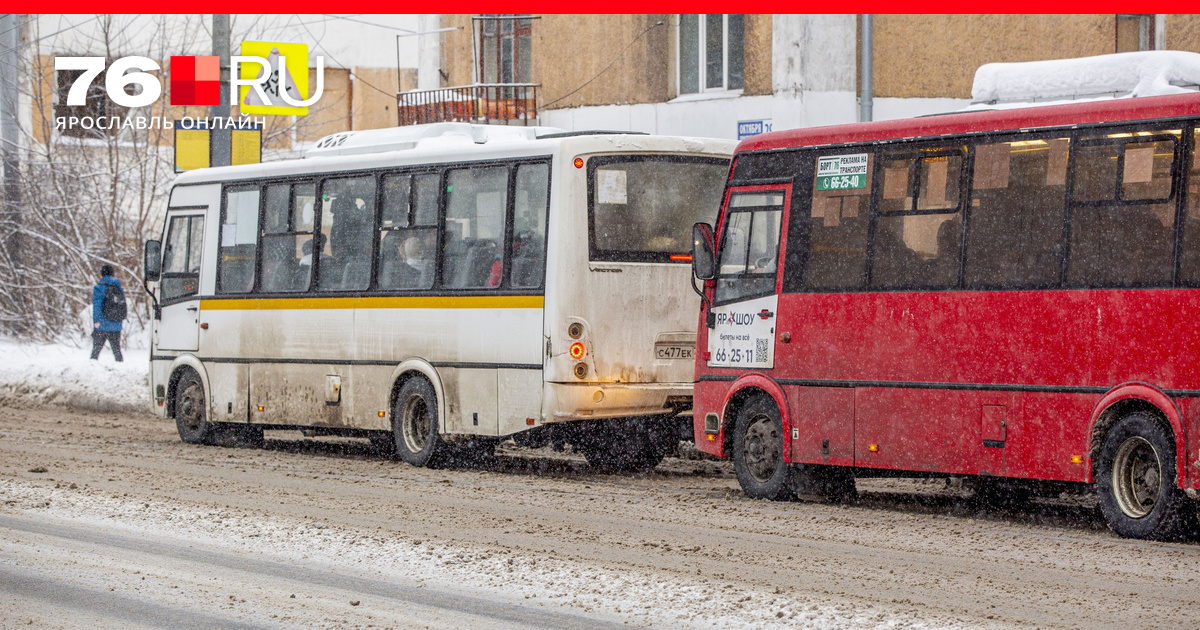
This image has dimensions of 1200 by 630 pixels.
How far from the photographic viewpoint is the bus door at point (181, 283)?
1917cm

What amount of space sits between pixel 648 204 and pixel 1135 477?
212 inches

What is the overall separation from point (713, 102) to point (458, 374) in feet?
41.9

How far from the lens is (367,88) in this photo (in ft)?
157

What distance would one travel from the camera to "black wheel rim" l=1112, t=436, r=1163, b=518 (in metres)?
10.8

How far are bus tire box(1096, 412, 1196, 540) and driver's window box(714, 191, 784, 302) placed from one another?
10.3 ft

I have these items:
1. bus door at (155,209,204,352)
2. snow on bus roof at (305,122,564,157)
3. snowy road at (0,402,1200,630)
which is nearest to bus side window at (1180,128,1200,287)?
snowy road at (0,402,1200,630)

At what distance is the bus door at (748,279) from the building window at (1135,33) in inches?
633

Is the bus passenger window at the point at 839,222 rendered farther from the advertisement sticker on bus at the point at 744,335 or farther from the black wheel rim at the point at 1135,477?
the black wheel rim at the point at 1135,477

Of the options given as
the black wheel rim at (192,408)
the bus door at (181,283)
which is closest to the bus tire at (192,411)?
the black wheel rim at (192,408)


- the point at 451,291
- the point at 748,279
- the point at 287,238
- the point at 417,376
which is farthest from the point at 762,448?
the point at 287,238

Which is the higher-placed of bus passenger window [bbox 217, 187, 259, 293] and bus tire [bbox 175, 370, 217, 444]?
bus passenger window [bbox 217, 187, 259, 293]

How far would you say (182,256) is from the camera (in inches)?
766

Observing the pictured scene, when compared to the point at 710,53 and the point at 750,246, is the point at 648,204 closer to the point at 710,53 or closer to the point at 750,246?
the point at 750,246

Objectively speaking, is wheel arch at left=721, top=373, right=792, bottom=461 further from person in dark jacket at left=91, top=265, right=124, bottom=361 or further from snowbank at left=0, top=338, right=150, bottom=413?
person in dark jacket at left=91, top=265, right=124, bottom=361
